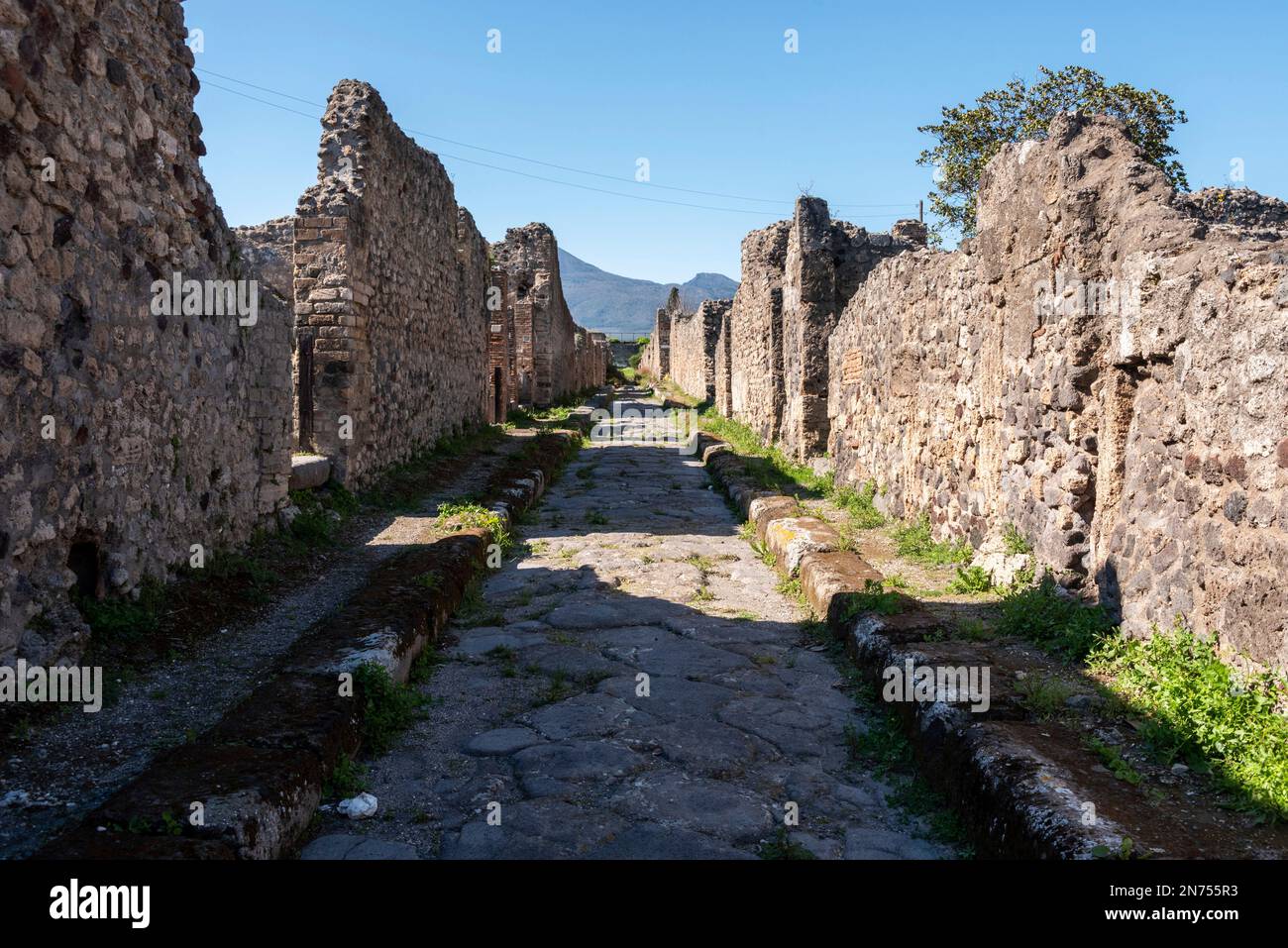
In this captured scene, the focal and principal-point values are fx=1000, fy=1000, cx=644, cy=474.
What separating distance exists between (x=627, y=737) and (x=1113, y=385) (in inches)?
98.8

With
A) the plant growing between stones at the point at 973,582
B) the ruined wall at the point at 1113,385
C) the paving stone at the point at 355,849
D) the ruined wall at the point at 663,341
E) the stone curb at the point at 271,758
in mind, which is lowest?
the paving stone at the point at 355,849

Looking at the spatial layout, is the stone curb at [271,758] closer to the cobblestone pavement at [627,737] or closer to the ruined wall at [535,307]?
the cobblestone pavement at [627,737]

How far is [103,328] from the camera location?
407 centimetres

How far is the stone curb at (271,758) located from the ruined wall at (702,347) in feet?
56.4

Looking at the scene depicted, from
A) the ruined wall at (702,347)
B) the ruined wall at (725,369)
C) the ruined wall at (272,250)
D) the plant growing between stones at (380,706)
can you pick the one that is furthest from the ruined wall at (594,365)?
the plant growing between stones at (380,706)

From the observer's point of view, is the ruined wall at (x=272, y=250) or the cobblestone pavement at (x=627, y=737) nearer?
the cobblestone pavement at (x=627, y=737)

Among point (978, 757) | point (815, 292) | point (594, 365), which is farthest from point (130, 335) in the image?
point (594, 365)

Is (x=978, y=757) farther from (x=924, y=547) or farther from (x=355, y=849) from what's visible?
(x=924, y=547)

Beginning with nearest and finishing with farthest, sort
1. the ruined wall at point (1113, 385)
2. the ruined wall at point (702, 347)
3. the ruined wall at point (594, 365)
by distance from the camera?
the ruined wall at point (1113, 385), the ruined wall at point (702, 347), the ruined wall at point (594, 365)

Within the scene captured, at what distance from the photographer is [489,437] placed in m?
14.4

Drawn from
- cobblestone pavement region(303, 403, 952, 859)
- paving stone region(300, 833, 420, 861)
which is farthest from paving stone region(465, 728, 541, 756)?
paving stone region(300, 833, 420, 861)

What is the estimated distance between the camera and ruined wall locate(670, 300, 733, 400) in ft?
79.8

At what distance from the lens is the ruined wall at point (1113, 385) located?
315 cm
